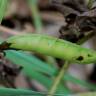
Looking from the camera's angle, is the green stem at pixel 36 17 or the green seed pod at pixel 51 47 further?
the green stem at pixel 36 17

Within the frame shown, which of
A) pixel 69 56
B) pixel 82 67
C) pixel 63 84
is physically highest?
pixel 69 56

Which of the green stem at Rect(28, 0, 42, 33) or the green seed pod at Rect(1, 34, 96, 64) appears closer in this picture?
the green seed pod at Rect(1, 34, 96, 64)

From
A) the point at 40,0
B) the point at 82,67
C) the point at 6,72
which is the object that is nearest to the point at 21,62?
the point at 6,72

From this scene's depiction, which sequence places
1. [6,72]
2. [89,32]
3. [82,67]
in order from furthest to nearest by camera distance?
[82,67] → [6,72] → [89,32]

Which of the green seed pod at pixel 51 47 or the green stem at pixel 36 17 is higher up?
the green seed pod at pixel 51 47

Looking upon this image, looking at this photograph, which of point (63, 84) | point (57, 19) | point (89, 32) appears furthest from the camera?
point (57, 19)

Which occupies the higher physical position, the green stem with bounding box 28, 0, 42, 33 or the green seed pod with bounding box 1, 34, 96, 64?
the green seed pod with bounding box 1, 34, 96, 64

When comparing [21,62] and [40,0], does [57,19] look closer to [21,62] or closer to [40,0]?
[40,0]

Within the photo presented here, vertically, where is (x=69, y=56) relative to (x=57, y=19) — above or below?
above
